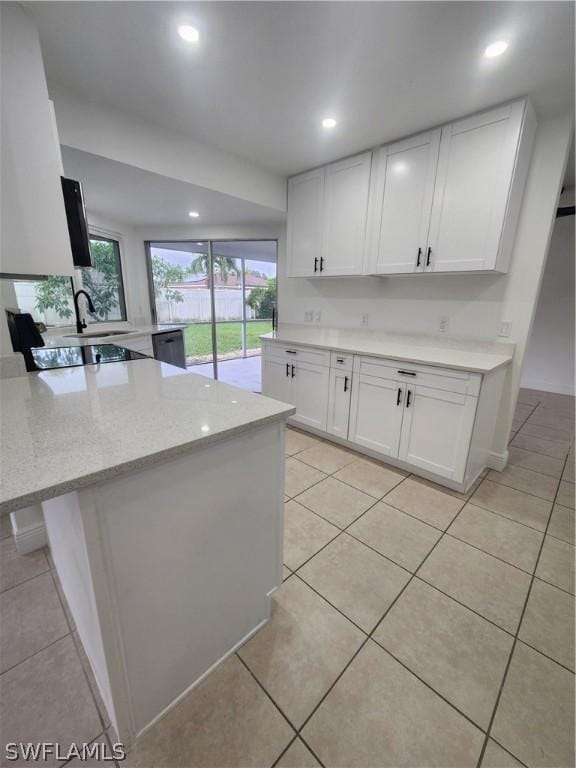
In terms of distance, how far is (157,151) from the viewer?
7.45 feet

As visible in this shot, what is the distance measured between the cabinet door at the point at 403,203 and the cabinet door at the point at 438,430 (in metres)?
1.03

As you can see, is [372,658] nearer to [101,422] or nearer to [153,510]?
[153,510]

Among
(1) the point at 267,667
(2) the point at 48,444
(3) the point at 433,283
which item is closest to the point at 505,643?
(1) the point at 267,667

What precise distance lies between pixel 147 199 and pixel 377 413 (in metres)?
2.83

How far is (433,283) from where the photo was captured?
268cm

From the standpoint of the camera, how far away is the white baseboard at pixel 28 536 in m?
1.64

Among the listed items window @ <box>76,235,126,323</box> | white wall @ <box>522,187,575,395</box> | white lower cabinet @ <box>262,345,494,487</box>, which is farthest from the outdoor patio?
white wall @ <box>522,187,575,395</box>

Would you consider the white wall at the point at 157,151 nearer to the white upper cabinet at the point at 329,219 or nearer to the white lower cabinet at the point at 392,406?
the white upper cabinet at the point at 329,219

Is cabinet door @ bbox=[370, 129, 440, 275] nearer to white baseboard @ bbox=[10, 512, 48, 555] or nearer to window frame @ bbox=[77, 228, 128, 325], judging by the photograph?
white baseboard @ bbox=[10, 512, 48, 555]

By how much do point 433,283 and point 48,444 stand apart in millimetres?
2835

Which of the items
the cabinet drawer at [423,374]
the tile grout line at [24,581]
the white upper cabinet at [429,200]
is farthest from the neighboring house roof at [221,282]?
the tile grout line at [24,581]

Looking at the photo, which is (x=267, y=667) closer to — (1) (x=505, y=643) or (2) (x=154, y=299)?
(1) (x=505, y=643)

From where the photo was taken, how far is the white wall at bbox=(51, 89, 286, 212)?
1930 millimetres

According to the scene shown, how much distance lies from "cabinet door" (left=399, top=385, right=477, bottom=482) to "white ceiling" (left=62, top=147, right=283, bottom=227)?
2.40 metres
